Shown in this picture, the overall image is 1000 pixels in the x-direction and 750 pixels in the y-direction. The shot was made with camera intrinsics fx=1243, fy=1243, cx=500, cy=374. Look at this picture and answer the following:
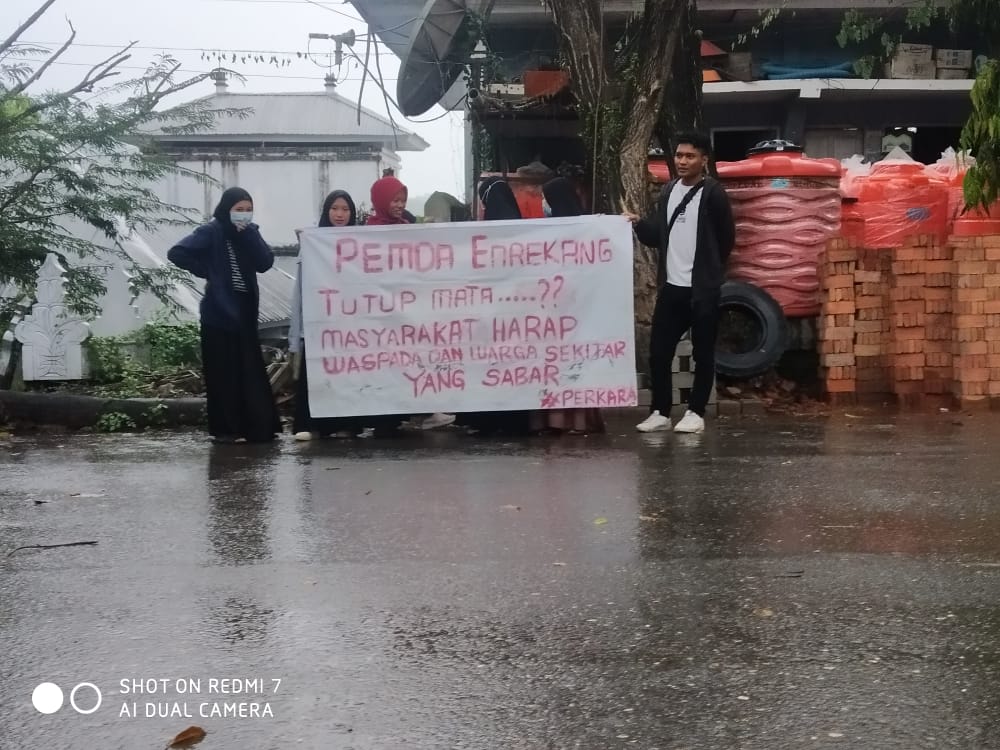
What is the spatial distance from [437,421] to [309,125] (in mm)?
30115

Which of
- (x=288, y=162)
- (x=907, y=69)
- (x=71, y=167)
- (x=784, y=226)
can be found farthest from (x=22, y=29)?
(x=288, y=162)

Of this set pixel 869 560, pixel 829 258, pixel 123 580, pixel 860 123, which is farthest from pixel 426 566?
pixel 860 123

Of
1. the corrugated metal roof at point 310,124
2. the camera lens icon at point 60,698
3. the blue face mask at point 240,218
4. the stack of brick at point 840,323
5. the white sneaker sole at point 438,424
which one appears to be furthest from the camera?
the corrugated metal roof at point 310,124

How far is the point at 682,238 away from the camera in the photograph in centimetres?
776

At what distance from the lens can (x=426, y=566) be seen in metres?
4.40

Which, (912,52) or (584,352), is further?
(912,52)

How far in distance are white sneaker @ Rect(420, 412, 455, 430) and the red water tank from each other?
111 inches

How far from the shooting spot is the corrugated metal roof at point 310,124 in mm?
36688

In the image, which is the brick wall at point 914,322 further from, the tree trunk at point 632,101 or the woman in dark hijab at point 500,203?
the woman in dark hijab at point 500,203

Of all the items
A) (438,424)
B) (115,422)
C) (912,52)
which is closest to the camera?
(438,424)

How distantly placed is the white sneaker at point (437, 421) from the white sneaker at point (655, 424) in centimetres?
148

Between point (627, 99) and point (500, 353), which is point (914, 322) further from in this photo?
point (500, 353)

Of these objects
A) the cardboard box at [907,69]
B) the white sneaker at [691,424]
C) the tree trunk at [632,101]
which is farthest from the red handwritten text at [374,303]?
the cardboard box at [907,69]

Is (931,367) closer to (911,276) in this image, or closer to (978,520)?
(911,276)
